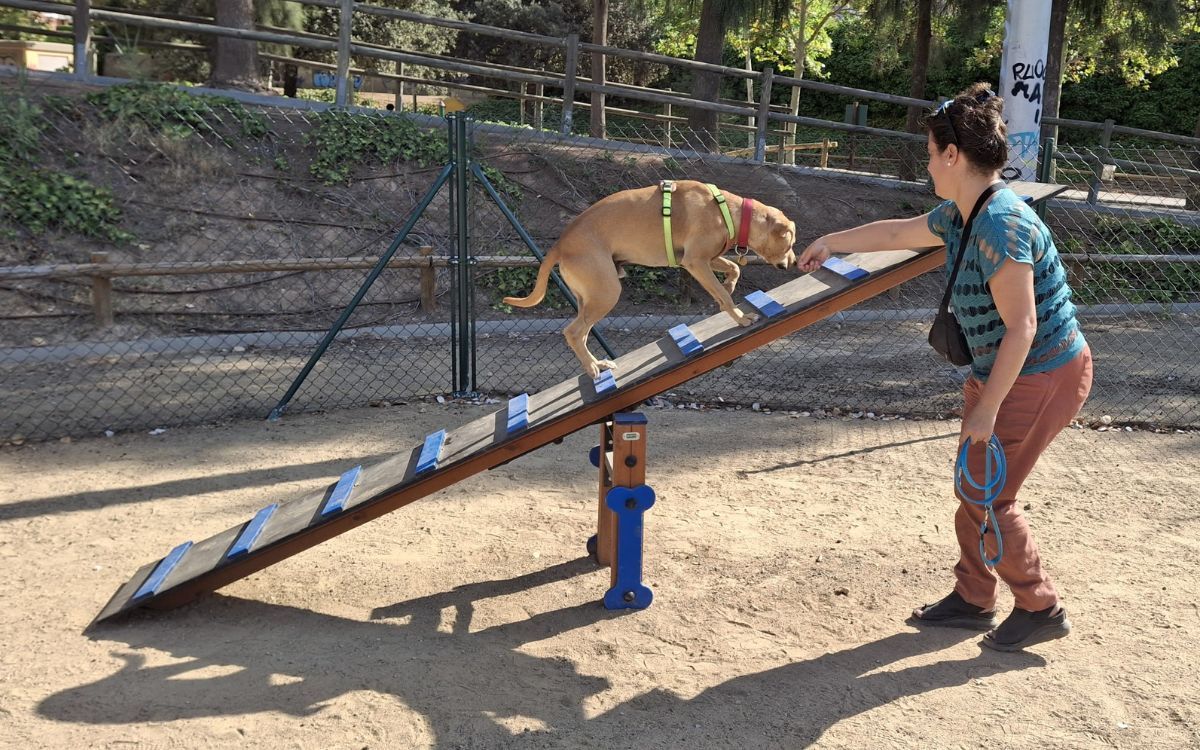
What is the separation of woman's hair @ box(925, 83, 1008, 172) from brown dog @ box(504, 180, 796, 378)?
103 cm

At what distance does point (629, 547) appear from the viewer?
4285 mm

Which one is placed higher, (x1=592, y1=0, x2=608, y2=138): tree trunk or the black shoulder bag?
(x1=592, y1=0, x2=608, y2=138): tree trunk

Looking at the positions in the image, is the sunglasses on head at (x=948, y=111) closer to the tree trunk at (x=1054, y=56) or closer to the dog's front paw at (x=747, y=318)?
the dog's front paw at (x=747, y=318)

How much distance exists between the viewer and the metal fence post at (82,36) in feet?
38.5

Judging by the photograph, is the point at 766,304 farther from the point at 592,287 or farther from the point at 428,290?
the point at 428,290

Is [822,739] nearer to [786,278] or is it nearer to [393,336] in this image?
[393,336]

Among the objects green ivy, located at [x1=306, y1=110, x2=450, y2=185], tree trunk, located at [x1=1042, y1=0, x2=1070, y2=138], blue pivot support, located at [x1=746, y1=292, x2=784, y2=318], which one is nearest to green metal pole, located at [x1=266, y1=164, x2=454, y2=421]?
blue pivot support, located at [x1=746, y1=292, x2=784, y2=318]

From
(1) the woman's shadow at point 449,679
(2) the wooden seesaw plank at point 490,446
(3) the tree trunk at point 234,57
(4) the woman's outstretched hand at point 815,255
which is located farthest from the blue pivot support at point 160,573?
(3) the tree trunk at point 234,57

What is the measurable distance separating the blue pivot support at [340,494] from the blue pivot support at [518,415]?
0.76 meters

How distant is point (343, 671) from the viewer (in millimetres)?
3738

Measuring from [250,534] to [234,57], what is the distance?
439 inches

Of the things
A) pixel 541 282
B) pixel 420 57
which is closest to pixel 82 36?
pixel 420 57

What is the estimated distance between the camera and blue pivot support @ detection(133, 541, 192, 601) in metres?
4.03

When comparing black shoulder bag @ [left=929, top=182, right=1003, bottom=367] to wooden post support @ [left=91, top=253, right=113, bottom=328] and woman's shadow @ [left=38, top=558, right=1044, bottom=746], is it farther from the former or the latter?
wooden post support @ [left=91, top=253, right=113, bottom=328]
